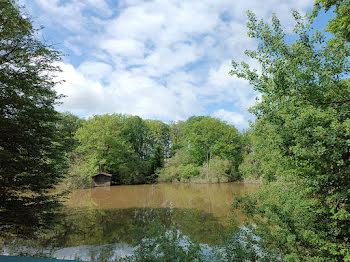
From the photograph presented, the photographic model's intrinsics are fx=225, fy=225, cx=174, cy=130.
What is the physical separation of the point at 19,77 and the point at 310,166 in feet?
30.0

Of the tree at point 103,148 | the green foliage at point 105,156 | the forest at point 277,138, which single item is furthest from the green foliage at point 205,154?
the forest at point 277,138

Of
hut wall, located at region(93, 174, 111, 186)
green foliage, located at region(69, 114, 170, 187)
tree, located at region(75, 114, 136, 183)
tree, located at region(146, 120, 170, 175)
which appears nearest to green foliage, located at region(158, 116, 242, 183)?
tree, located at region(146, 120, 170, 175)

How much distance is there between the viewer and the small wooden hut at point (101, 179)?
31683 mm

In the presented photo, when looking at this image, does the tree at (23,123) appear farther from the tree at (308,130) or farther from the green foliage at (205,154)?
the green foliage at (205,154)

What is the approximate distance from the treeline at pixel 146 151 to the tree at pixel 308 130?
27.4m

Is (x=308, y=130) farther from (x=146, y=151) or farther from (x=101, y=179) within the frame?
(x=146, y=151)

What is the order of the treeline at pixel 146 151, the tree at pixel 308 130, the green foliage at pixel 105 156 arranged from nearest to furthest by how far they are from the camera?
1. the tree at pixel 308 130
2. the green foliage at pixel 105 156
3. the treeline at pixel 146 151

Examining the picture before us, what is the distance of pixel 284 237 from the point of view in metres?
5.92

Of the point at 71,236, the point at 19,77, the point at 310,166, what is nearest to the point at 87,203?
the point at 71,236

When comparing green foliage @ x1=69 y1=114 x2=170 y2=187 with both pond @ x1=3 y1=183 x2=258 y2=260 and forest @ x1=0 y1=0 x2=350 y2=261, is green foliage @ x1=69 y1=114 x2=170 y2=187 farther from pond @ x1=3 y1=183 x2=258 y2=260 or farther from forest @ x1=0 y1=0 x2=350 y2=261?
forest @ x1=0 y1=0 x2=350 y2=261

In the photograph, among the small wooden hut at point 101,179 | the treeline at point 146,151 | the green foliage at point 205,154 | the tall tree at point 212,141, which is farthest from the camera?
the tall tree at point 212,141

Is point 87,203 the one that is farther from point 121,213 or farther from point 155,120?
point 155,120

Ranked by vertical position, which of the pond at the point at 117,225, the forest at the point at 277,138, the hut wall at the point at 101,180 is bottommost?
the pond at the point at 117,225

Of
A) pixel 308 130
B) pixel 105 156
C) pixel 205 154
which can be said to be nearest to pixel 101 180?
pixel 105 156
